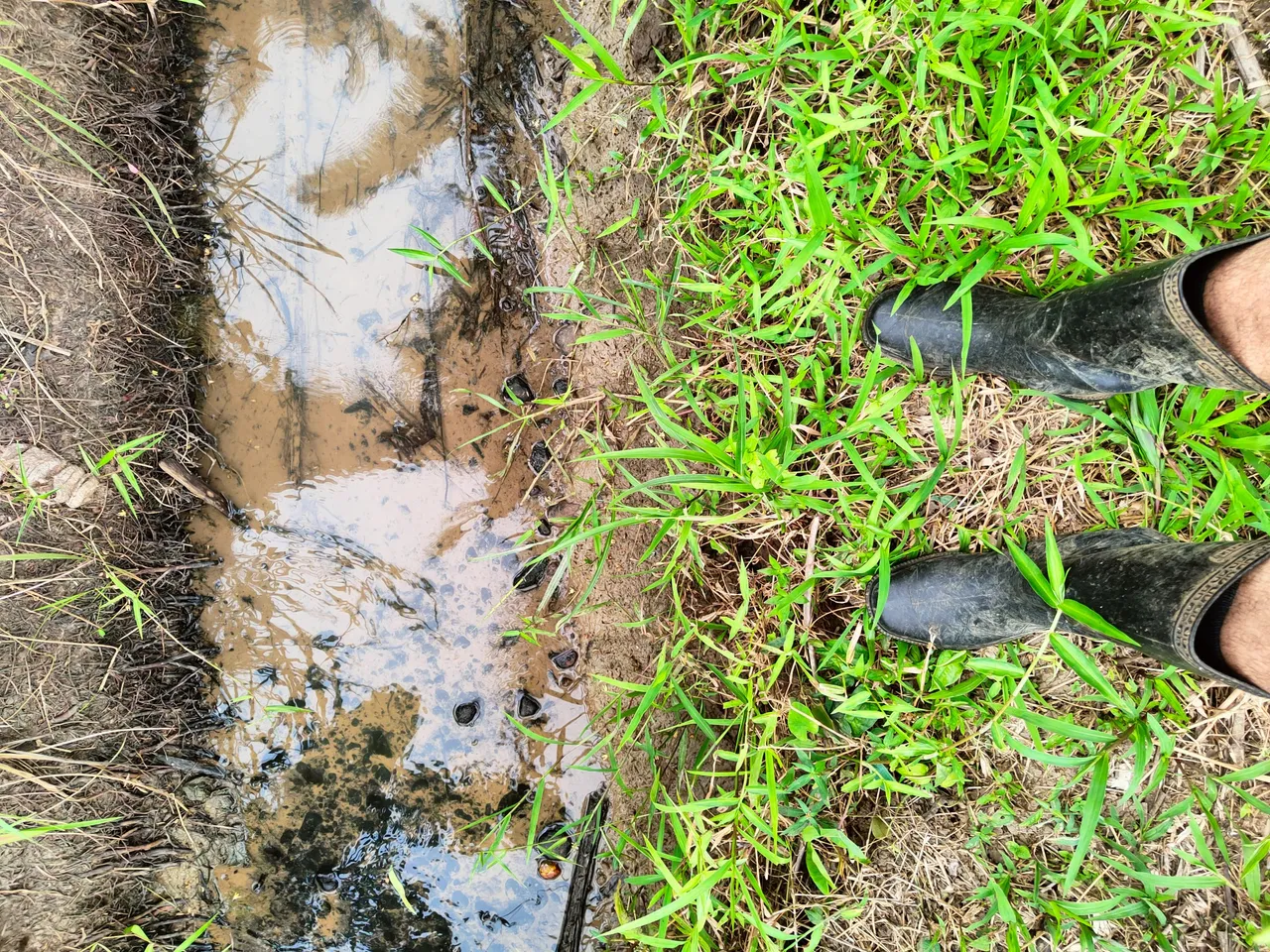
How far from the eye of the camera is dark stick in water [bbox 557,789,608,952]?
87.4 inches

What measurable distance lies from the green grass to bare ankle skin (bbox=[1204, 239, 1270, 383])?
30 cm

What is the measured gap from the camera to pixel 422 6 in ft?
7.36

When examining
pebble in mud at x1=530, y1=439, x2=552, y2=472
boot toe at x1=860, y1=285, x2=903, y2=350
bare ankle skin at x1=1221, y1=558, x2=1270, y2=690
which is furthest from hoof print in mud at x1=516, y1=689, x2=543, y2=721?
bare ankle skin at x1=1221, y1=558, x2=1270, y2=690

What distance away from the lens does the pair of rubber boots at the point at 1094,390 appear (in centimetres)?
129

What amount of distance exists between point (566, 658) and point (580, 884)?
73 cm

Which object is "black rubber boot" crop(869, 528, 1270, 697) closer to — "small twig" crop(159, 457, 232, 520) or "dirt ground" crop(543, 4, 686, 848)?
"dirt ground" crop(543, 4, 686, 848)

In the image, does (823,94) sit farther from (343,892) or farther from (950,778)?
(343,892)

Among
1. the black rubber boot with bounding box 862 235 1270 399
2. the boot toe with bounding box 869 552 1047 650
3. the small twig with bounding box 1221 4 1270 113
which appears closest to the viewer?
the black rubber boot with bounding box 862 235 1270 399

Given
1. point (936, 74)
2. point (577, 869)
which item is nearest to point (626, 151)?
point (936, 74)

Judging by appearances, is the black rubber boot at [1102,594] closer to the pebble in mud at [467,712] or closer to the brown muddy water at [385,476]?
the brown muddy water at [385,476]

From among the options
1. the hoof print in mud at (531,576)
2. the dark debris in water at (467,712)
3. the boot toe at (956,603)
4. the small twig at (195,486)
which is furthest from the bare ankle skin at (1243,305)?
the small twig at (195,486)

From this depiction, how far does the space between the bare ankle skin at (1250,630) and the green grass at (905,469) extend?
44 cm

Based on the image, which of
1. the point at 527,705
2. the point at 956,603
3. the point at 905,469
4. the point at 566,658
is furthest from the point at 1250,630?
the point at 527,705

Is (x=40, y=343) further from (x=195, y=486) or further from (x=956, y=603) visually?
(x=956, y=603)
